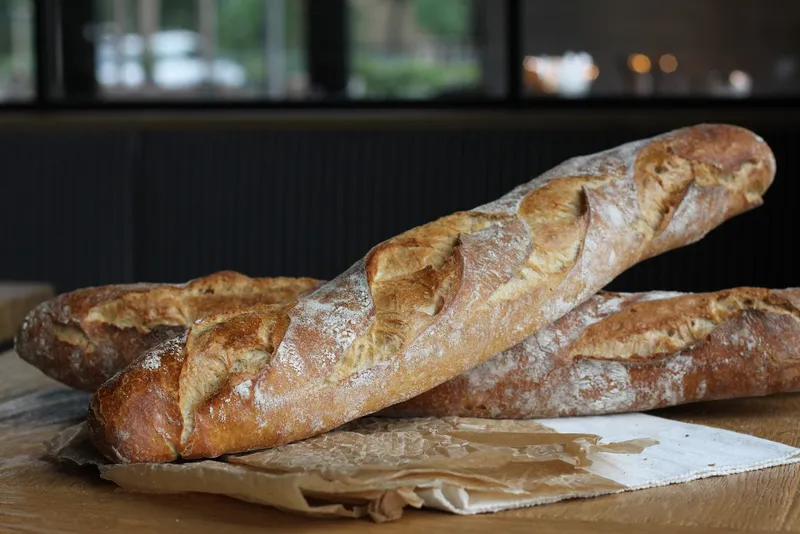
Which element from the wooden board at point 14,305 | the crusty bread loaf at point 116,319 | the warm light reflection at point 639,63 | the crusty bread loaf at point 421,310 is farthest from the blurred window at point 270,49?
the crusty bread loaf at point 116,319

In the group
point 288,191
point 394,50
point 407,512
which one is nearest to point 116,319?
point 407,512

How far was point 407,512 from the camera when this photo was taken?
0.92 m

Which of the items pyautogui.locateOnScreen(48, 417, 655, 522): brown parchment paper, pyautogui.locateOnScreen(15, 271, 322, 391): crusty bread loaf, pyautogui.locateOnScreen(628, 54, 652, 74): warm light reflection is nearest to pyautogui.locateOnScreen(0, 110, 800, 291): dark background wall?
pyautogui.locateOnScreen(628, 54, 652, 74): warm light reflection

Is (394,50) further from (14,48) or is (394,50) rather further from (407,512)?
(407,512)

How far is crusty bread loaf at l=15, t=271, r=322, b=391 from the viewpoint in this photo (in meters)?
1.24

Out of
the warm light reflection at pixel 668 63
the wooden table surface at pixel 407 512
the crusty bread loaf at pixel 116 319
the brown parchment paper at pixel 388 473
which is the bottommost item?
the wooden table surface at pixel 407 512

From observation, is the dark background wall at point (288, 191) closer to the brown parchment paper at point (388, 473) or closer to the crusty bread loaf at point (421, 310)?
the crusty bread loaf at point (421, 310)

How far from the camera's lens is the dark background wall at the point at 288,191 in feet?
9.96

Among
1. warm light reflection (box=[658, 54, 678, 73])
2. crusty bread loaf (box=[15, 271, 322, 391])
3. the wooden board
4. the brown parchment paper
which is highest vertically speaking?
warm light reflection (box=[658, 54, 678, 73])

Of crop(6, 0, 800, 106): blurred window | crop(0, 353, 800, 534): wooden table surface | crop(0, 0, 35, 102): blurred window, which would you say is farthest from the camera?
crop(0, 0, 35, 102): blurred window

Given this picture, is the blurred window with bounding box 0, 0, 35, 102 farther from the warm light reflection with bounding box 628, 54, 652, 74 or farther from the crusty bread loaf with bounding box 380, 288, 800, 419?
the crusty bread loaf with bounding box 380, 288, 800, 419

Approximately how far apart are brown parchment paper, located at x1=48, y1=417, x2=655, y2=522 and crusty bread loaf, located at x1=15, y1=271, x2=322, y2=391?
0.18 m

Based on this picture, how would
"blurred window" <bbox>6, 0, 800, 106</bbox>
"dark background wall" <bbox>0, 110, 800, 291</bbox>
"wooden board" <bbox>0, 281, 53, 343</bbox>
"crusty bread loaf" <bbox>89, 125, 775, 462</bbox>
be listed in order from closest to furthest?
1. "crusty bread loaf" <bbox>89, 125, 775, 462</bbox>
2. "wooden board" <bbox>0, 281, 53, 343</bbox>
3. "dark background wall" <bbox>0, 110, 800, 291</bbox>
4. "blurred window" <bbox>6, 0, 800, 106</bbox>

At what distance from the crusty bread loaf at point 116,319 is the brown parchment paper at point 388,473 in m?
0.18
